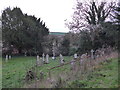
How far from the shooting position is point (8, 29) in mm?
18594

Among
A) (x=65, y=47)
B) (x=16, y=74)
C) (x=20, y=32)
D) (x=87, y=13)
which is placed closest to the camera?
(x=16, y=74)

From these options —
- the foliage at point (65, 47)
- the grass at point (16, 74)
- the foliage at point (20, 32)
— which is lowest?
the grass at point (16, 74)

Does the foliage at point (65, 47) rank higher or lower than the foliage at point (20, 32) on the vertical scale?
lower

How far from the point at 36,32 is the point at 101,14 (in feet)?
31.5

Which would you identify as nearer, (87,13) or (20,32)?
(87,13)

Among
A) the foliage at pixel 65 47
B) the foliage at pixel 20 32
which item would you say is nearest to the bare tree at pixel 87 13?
the foliage at pixel 65 47

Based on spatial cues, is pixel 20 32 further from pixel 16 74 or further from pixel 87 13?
pixel 16 74

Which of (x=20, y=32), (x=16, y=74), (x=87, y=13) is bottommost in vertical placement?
(x=16, y=74)

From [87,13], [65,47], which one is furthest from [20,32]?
[87,13]

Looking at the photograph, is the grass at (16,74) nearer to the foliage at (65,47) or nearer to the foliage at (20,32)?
the foliage at (65,47)

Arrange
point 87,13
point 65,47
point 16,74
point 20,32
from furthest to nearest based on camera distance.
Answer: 1. point 20,32
2. point 87,13
3. point 65,47
4. point 16,74

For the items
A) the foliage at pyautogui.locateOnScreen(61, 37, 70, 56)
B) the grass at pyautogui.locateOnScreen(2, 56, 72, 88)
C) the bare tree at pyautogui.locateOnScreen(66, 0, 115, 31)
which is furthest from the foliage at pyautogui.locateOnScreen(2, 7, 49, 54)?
the grass at pyautogui.locateOnScreen(2, 56, 72, 88)

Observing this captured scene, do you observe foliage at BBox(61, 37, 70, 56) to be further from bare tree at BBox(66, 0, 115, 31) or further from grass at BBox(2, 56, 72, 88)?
grass at BBox(2, 56, 72, 88)

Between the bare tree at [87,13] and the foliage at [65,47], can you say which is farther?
the foliage at [65,47]
